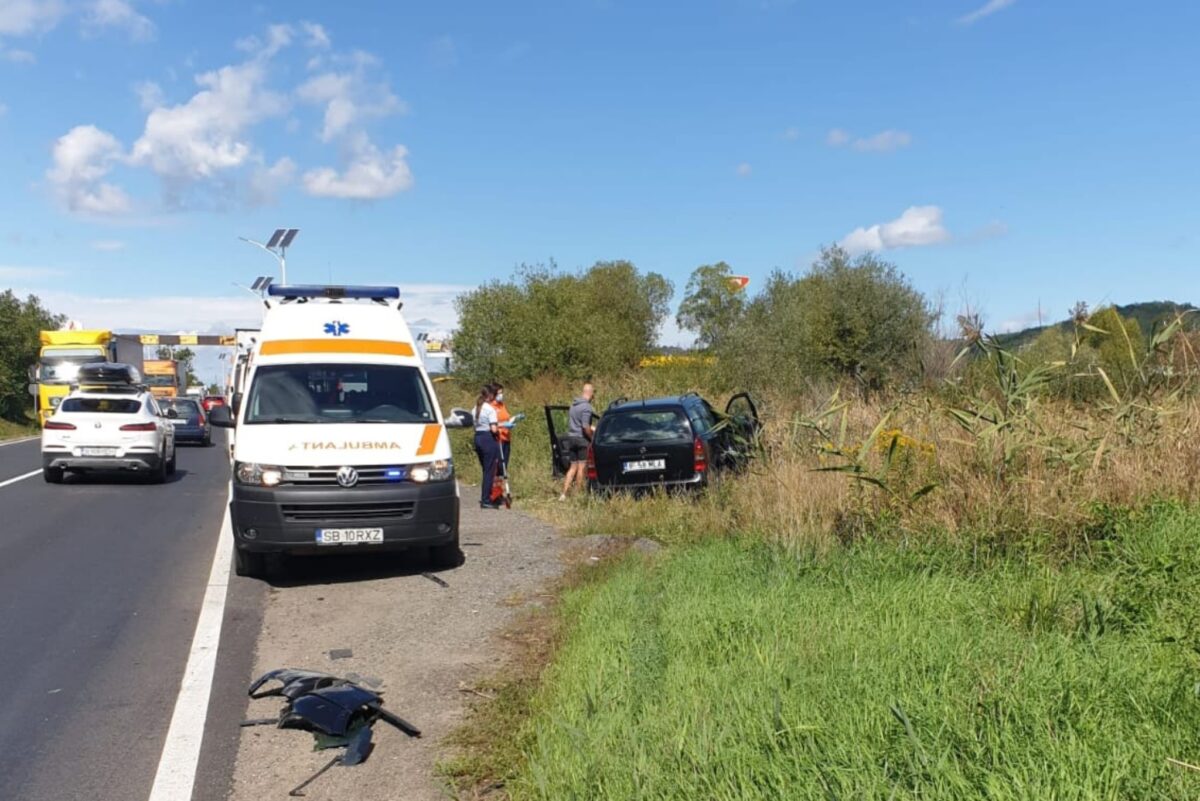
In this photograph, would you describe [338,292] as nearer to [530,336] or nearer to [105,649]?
[105,649]

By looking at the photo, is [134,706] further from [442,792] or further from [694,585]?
[694,585]

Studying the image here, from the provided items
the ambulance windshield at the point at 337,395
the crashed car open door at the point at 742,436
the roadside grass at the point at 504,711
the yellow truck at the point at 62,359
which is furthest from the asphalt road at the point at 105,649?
the yellow truck at the point at 62,359

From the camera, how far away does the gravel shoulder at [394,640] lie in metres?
4.82

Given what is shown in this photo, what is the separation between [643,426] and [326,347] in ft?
14.5

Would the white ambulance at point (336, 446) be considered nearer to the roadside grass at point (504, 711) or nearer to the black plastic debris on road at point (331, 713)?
the roadside grass at point (504, 711)

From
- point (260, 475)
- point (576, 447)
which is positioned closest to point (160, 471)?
point (576, 447)

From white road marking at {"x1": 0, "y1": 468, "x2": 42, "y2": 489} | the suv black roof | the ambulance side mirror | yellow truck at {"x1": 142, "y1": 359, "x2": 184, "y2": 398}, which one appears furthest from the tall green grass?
yellow truck at {"x1": 142, "y1": 359, "x2": 184, "y2": 398}

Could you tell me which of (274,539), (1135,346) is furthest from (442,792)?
(1135,346)

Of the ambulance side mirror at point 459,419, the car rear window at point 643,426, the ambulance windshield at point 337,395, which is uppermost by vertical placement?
the ambulance windshield at point 337,395

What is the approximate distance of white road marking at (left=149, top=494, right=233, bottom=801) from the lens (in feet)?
15.5

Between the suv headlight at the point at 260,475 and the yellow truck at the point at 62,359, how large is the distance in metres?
26.6

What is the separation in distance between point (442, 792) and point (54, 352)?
33875mm

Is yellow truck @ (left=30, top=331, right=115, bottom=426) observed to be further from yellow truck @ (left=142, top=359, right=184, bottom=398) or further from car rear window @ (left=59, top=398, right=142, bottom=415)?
car rear window @ (left=59, top=398, right=142, bottom=415)

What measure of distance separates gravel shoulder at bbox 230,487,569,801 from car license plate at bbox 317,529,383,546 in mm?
410
